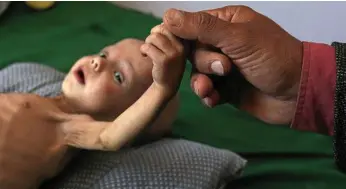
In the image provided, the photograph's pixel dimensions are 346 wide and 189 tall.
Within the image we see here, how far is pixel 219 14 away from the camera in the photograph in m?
0.92

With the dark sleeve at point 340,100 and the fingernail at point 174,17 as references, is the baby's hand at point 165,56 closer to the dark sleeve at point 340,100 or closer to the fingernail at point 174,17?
the fingernail at point 174,17

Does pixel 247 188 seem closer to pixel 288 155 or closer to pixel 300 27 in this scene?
pixel 288 155

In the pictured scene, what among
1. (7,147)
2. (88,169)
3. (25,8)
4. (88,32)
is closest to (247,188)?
(88,169)

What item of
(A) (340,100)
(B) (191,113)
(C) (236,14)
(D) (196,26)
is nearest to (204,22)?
(D) (196,26)

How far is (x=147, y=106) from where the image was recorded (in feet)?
2.68

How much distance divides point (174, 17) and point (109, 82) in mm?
259

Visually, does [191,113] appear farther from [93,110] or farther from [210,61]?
[210,61]

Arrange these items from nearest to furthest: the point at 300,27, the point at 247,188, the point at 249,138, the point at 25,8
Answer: the point at 247,188, the point at 249,138, the point at 300,27, the point at 25,8

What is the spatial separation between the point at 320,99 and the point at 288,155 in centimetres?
26

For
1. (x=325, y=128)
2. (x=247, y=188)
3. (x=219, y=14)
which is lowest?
(x=247, y=188)

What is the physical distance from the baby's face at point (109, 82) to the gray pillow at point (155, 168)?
8 cm

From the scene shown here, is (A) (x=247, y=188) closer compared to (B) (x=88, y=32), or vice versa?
(A) (x=247, y=188)

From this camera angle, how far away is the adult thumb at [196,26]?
0.78 m

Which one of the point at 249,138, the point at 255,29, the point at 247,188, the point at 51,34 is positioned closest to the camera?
the point at 255,29
